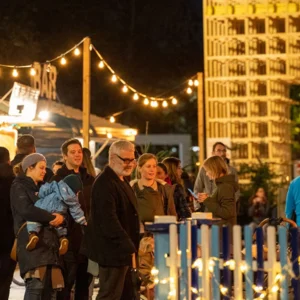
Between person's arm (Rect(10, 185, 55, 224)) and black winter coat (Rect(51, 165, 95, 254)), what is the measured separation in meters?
0.40

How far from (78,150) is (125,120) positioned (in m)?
27.5

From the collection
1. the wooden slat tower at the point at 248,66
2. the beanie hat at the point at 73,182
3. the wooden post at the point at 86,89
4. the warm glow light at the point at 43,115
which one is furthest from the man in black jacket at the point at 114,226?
the wooden slat tower at the point at 248,66

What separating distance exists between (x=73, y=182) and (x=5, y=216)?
127 cm

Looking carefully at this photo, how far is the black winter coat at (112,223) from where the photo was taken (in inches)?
371

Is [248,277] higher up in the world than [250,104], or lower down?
lower down

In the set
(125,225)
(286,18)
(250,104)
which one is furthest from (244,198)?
(125,225)

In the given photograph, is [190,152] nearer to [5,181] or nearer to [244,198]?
[244,198]

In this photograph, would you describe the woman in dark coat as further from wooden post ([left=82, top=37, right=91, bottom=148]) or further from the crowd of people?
wooden post ([left=82, top=37, right=91, bottom=148])

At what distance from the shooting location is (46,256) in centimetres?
1039

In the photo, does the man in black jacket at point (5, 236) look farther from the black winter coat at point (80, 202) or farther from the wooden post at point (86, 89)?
the wooden post at point (86, 89)

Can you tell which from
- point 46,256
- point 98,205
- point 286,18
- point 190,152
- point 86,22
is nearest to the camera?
point 98,205

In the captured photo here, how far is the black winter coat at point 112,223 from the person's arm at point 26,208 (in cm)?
72

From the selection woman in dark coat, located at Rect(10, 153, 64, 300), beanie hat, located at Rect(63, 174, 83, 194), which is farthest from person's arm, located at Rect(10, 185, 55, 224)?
beanie hat, located at Rect(63, 174, 83, 194)

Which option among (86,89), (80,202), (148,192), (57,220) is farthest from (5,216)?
(86,89)
